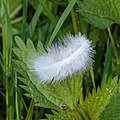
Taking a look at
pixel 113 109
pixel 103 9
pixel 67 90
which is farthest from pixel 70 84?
pixel 103 9

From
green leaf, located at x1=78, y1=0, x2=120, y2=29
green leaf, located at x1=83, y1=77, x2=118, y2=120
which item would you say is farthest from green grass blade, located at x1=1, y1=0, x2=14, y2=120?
green leaf, located at x1=83, y1=77, x2=118, y2=120

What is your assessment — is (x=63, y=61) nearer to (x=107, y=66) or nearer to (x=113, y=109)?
(x=113, y=109)

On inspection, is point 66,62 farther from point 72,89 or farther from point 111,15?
point 111,15

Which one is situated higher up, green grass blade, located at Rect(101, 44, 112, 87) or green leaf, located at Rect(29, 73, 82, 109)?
green grass blade, located at Rect(101, 44, 112, 87)

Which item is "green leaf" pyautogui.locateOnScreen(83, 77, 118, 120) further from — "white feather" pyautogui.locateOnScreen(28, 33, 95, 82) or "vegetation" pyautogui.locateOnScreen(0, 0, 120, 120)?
"white feather" pyautogui.locateOnScreen(28, 33, 95, 82)

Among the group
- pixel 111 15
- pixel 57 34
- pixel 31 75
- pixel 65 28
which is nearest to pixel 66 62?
pixel 31 75
